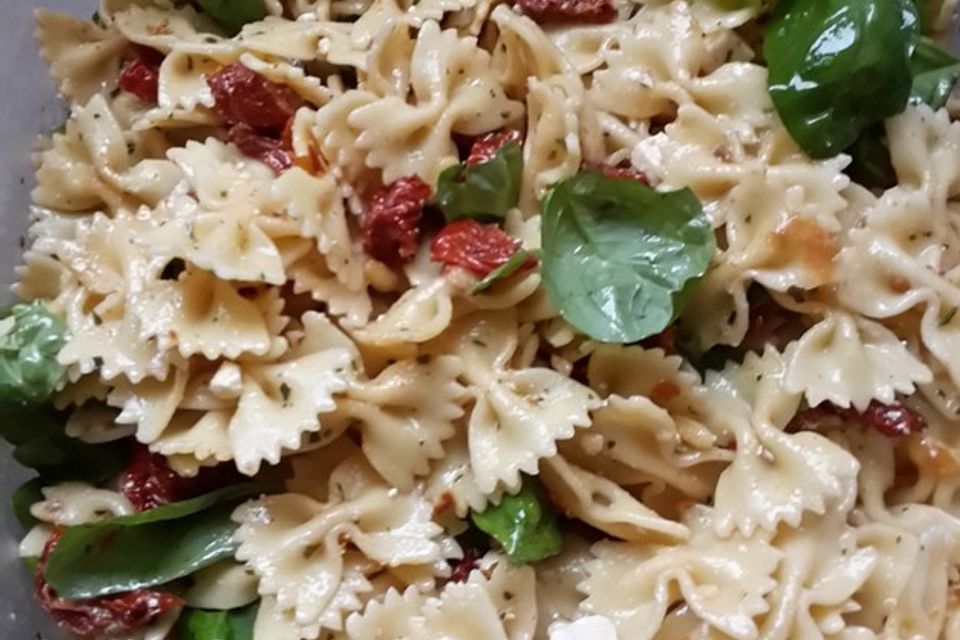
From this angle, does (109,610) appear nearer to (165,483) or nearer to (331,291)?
(165,483)

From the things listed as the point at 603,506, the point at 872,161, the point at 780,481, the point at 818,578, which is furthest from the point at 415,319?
the point at 872,161

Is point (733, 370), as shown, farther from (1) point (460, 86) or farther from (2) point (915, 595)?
(1) point (460, 86)

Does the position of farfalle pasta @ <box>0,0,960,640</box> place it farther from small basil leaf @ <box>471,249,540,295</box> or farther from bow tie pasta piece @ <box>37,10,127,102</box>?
bow tie pasta piece @ <box>37,10,127,102</box>

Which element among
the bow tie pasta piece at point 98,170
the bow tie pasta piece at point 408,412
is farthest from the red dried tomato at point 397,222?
the bow tie pasta piece at point 98,170

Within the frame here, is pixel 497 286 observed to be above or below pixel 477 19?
below

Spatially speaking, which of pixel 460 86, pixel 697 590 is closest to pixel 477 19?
pixel 460 86

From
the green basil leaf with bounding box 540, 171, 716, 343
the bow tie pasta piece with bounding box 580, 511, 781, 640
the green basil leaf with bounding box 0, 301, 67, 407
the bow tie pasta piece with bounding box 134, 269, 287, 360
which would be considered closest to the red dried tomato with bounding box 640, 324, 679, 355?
the green basil leaf with bounding box 540, 171, 716, 343
